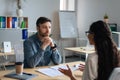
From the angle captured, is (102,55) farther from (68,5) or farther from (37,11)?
(68,5)

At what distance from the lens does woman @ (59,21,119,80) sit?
1.61 meters

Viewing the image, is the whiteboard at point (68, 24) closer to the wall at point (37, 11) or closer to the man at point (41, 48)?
the wall at point (37, 11)

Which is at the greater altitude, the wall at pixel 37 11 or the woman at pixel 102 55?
the wall at pixel 37 11

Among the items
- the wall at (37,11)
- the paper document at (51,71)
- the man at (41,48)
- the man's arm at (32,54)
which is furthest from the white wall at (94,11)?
the paper document at (51,71)

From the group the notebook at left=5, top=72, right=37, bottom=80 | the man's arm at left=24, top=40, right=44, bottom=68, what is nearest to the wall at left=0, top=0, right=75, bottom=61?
the man's arm at left=24, top=40, right=44, bottom=68

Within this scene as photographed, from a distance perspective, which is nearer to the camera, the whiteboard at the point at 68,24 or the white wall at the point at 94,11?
the white wall at the point at 94,11

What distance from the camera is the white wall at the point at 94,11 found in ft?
20.6

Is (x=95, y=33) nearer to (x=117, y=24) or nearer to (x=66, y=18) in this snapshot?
Result: (x=117, y=24)

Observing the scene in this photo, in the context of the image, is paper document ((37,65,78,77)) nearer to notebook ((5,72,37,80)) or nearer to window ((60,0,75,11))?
notebook ((5,72,37,80))

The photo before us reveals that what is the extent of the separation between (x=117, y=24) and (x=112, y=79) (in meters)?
5.38

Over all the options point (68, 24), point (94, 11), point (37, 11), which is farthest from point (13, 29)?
point (94, 11)

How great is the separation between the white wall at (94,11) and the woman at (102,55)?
4730 millimetres

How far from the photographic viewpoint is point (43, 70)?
2.30 metres

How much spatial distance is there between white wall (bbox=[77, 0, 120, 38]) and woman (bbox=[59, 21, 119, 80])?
4.73m
